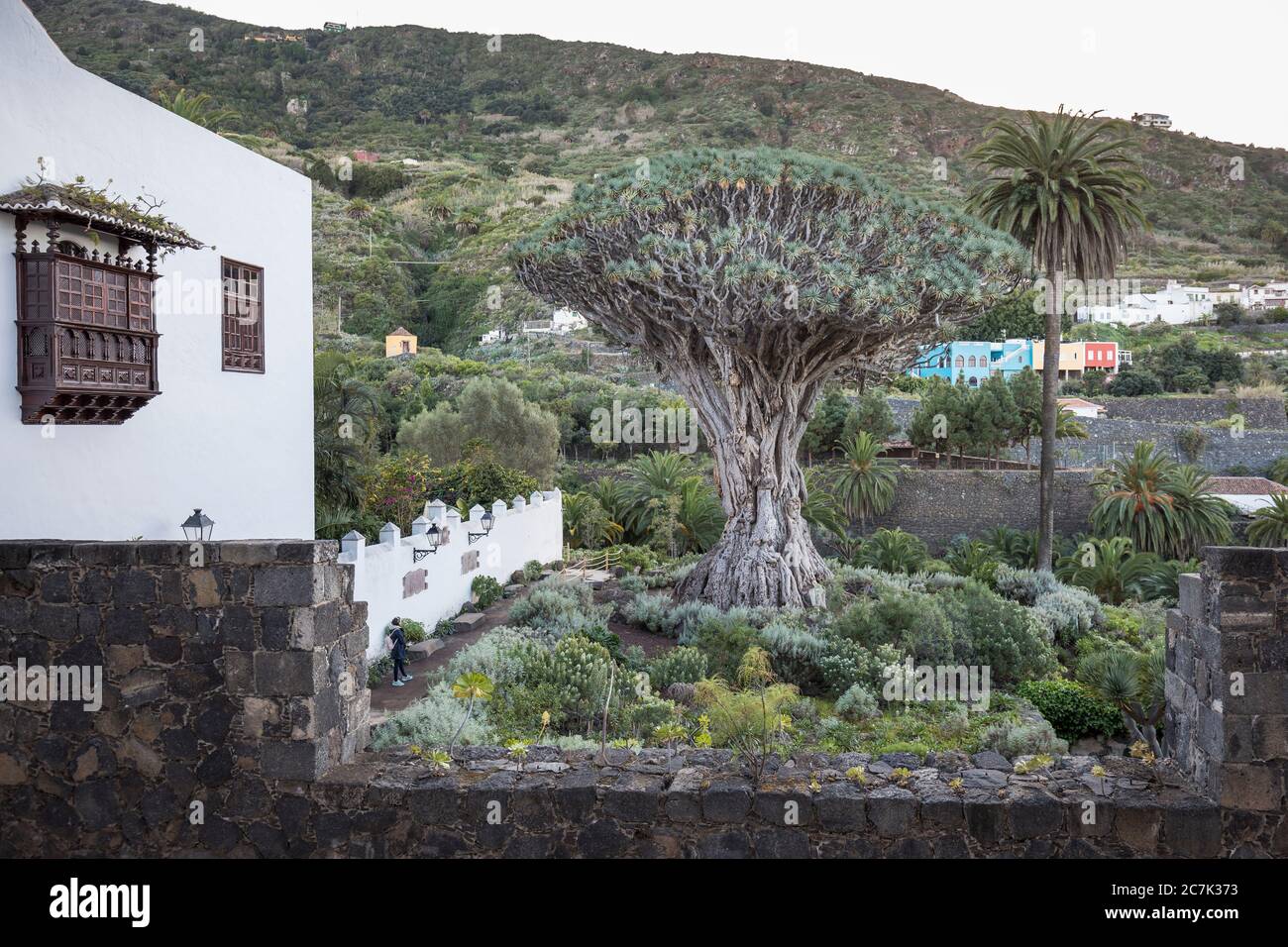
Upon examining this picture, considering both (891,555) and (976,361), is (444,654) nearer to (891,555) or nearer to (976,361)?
(891,555)

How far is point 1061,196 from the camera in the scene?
75.9 feet

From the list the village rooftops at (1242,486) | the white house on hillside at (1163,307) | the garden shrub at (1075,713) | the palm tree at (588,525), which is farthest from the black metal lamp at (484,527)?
the white house on hillside at (1163,307)

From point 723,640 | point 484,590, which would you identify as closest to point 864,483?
point 484,590

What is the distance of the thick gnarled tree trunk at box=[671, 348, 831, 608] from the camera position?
16.9 meters

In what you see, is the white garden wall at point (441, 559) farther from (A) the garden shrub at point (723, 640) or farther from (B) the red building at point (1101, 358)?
(B) the red building at point (1101, 358)

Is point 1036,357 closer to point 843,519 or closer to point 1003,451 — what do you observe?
point 1003,451

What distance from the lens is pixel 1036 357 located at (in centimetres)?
5456

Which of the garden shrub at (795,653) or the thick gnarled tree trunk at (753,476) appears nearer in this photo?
the garden shrub at (795,653)

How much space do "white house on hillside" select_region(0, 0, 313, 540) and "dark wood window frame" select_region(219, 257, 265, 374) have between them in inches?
1.0

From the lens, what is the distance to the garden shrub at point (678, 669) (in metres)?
13.1

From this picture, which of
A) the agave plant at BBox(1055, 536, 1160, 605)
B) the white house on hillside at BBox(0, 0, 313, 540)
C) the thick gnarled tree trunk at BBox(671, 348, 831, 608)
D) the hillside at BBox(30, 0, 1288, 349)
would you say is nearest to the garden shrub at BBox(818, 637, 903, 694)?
the thick gnarled tree trunk at BBox(671, 348, 831, 608)

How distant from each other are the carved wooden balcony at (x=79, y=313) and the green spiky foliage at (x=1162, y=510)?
26217 mm

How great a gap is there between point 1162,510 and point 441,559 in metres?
21.4
